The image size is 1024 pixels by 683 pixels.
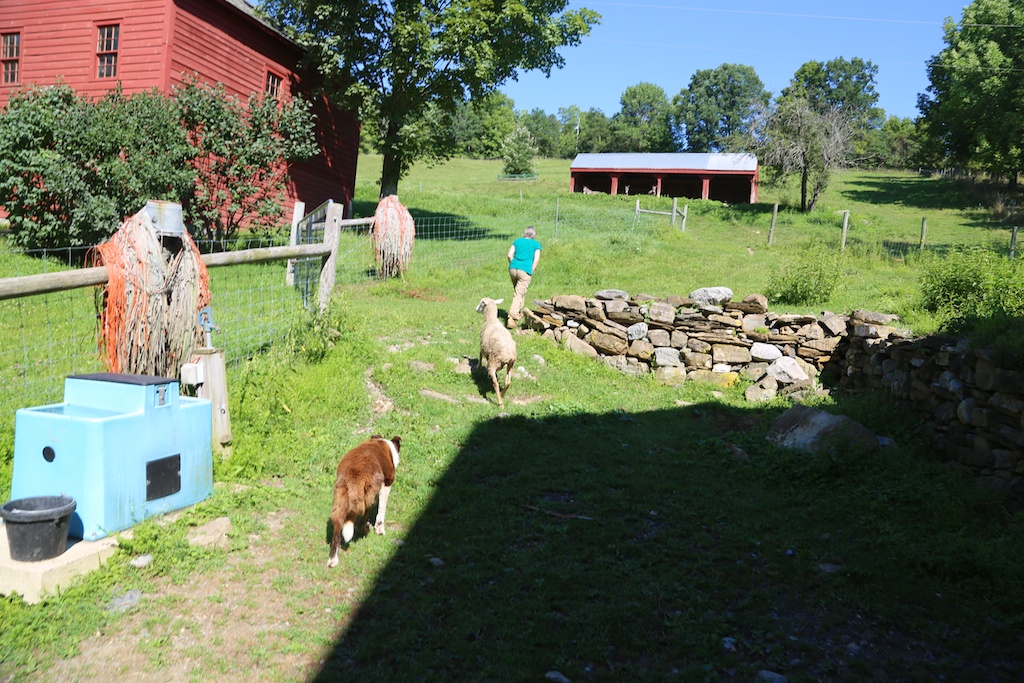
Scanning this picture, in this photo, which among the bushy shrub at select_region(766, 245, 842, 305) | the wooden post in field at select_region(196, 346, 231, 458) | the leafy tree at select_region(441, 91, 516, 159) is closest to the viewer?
the wooden post in field at select_region(196, 346, 231, 458)

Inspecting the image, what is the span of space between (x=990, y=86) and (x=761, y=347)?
1373 inches

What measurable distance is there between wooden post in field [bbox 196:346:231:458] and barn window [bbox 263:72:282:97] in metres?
18.0

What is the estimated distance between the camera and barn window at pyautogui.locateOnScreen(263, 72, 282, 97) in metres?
21.6

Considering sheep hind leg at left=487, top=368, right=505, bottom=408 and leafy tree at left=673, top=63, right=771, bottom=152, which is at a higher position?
leafy tree at left=673, top=63, right=771, bottom=152

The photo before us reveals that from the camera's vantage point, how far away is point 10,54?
1997 centimetres

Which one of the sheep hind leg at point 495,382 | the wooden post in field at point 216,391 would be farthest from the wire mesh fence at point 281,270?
the sheep hind leg at point 495,382

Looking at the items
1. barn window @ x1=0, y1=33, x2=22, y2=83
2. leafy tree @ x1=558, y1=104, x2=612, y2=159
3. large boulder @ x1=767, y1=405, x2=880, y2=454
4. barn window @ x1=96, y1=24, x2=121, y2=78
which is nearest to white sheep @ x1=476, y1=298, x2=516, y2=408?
large boulder @ x1=767, y1=405, x2=880, y2=454

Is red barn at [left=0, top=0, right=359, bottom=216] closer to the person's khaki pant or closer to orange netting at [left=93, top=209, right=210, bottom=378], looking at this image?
the person's khaki pant

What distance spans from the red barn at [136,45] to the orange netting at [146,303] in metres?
13.3

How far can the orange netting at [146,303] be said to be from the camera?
5727mm

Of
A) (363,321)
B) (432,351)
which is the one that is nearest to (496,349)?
(432,351)

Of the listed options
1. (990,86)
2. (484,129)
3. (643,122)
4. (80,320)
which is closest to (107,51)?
(80,320)

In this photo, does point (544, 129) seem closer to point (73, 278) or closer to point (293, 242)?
point (293, 242)

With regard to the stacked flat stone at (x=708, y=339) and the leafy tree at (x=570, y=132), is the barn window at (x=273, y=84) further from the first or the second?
A: the leafy tree at (x=570, y=132)
